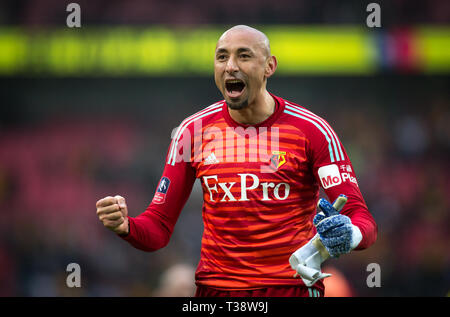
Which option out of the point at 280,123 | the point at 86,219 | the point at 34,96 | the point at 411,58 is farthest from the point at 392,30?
the point at 280,123

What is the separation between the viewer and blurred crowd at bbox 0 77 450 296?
422 inches

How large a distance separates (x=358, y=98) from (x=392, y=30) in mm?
2036

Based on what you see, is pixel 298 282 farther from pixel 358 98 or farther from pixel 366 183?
pixel 358 98

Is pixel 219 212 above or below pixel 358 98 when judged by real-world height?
below

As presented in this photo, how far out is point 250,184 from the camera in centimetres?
337

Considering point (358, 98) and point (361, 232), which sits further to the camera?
point (358, 98)

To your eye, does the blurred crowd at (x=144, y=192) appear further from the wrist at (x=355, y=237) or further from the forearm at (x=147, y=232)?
the wrist at (x=355, y=237)

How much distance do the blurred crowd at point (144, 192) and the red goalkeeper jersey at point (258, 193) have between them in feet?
20.4

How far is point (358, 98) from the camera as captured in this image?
14.6 meters

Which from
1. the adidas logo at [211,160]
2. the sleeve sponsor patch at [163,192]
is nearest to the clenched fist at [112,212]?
the sleeve sponsor patch at [163,192]

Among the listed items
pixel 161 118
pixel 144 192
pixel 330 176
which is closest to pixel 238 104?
pixel 330 176

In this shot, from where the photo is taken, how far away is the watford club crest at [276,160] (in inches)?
133
